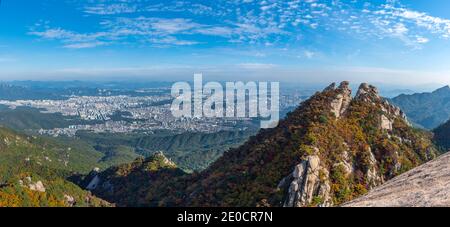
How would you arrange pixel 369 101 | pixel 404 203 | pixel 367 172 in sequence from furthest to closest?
1. pixel 369 101
2. pixel 367 172
3. pixel 404 203

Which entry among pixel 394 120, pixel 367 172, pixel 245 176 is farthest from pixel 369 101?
pixel 245 176

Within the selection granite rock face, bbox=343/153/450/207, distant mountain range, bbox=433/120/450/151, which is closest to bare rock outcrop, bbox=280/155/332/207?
granite rock face, bbox=343/153/450/207

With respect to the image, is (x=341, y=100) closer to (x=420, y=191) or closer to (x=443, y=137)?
(x=443, y=137)

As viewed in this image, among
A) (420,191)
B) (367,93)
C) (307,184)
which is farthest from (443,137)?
(420,191)

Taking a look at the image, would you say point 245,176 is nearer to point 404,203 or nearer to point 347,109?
point 347,109

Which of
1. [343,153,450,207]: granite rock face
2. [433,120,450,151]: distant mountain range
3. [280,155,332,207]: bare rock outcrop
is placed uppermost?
[343,153,450,207]: granite rock face

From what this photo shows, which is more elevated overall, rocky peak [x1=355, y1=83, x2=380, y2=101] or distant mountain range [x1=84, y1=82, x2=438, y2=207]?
rocky peak [x1=355, y1=83, x2=380, y2=101]

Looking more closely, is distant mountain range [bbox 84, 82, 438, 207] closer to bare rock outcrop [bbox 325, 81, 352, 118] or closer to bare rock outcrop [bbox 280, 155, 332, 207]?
bare rock outcrop [bbox 280, 155, 332, 207]
